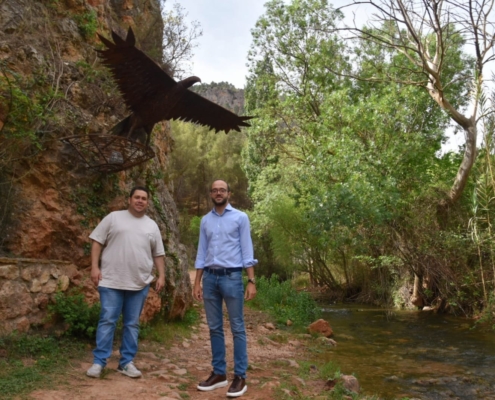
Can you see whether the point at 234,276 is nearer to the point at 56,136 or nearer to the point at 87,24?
the point at 56,136

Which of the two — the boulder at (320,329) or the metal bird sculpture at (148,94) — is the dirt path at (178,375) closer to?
the boulder at (320,329)

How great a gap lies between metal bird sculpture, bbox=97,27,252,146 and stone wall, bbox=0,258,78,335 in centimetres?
184

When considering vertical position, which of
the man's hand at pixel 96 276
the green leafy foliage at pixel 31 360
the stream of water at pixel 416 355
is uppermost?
the man's hand at pixel 96 276

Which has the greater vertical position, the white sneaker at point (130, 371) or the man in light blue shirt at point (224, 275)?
the man in light blue shirt at point (224, 275)

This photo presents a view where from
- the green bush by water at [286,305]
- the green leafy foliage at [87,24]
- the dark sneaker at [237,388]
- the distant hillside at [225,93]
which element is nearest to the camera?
the dark sneaker at [237,388]

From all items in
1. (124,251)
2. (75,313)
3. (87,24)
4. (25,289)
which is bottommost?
(75,313)

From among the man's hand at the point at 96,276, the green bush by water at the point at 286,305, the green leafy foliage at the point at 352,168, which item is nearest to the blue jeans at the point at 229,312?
the man's hand at the point at 96,276

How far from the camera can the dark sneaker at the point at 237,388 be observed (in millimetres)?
3897

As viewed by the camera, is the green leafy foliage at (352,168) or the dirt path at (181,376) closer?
the dirt path at (181,376)

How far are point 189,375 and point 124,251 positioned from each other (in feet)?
4.84

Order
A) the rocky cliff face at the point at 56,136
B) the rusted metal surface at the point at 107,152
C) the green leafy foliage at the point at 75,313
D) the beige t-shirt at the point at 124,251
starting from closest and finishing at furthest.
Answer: the beige t-shirt at the point at 124,251 < the green leafy foliage at the point at 75,313 < the rocky cliff face at the point at 56,136 < the rusted metal surface at the point at 107,152

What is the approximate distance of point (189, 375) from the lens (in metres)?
4.66

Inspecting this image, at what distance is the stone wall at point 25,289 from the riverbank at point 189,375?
26.0 inches

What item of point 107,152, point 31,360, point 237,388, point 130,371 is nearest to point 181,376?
point 130,371
